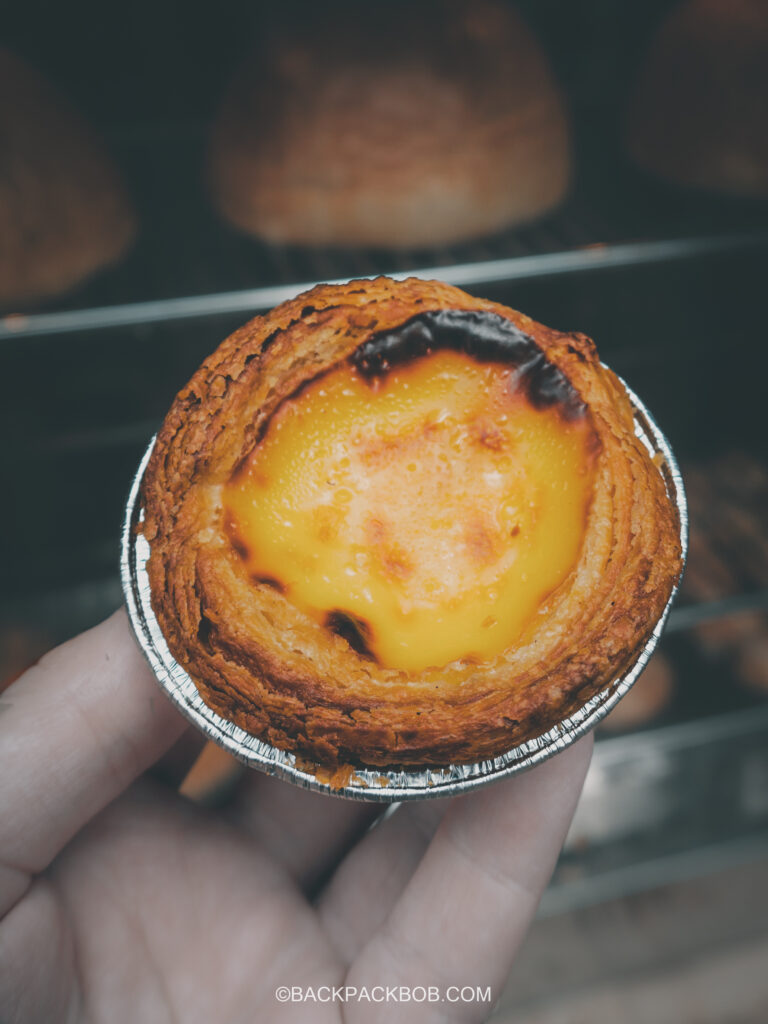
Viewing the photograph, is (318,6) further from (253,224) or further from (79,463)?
(79,463)

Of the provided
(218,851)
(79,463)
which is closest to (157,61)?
(79,463)

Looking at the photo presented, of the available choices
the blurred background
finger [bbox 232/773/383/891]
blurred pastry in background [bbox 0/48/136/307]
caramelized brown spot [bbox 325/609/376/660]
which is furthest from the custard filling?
blurred pastry in background [bbox 0/48/136/307]

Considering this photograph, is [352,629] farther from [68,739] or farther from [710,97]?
[710,97]

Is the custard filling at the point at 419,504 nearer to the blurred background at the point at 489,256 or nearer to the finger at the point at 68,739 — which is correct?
the finger at the point at 68,739

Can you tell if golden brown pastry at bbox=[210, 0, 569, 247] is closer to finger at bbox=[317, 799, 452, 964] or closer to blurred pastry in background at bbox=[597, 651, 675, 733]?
finger at bbox=[317, 799, 452, 964]

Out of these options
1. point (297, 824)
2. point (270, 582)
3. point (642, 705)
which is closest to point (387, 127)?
point (270, 582)

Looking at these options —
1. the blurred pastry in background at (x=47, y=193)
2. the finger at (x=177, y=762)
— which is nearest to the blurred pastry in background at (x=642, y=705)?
the finger at (x=177, y=762)
